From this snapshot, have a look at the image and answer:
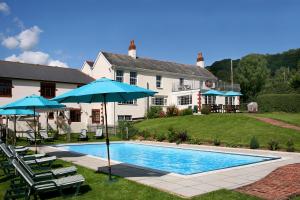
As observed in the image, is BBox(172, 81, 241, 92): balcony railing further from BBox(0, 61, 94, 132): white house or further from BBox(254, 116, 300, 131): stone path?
BBox(254, 116, 300, 131): stone path

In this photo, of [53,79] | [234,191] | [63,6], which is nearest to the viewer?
[234,191]

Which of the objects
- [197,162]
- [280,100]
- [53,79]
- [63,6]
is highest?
[63,6]

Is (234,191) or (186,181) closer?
(234,191)

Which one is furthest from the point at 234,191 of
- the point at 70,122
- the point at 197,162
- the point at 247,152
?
the point at 70,122

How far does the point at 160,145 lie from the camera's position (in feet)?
66.6

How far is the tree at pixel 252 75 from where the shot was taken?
57062mm

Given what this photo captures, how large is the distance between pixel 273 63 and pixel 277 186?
89.7 metres

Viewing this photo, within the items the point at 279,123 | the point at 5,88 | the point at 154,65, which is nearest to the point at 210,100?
the point at 154,65

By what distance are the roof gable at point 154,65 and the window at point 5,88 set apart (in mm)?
11366

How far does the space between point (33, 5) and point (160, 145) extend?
40.1 feet

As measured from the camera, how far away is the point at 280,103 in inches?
1331

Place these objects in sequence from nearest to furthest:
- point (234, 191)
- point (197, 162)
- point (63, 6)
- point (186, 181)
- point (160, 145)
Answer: point (234, 191)
point (186, 181)
point (197, 162)
point (63, 6)
point (160, 145)

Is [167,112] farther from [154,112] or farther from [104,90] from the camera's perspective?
[104,90]

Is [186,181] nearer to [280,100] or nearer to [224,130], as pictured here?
[224,130]
